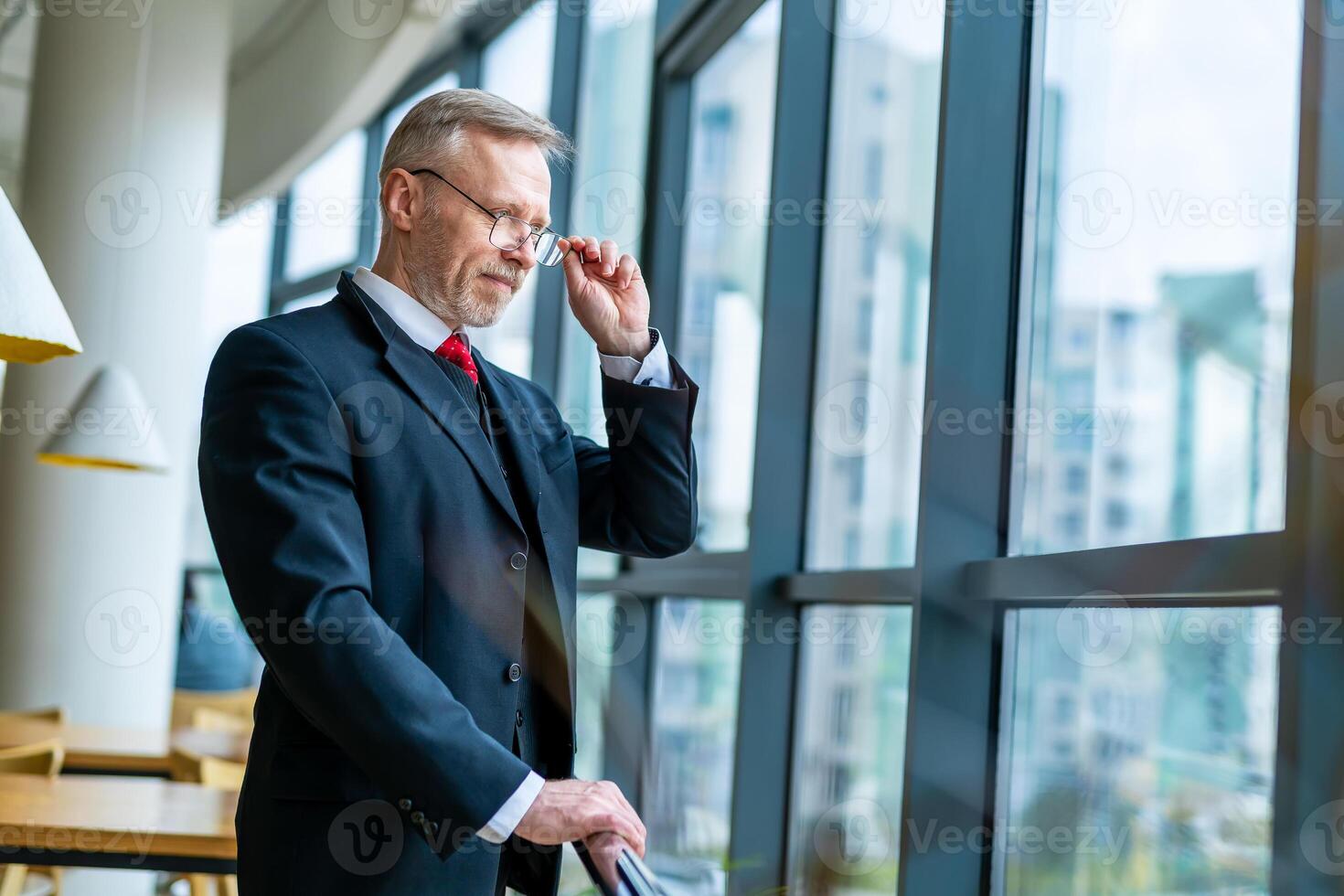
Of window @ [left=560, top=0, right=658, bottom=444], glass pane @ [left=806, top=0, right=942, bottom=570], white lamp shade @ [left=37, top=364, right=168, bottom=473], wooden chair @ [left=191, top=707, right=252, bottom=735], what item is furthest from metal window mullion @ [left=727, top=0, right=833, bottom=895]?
wooden chair @ [left=191, top=707, right=252, bottom=735]

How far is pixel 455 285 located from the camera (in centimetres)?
185

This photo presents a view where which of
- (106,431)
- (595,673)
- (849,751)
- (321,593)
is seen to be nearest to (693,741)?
(595,673)

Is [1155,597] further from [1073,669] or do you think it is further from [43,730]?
[43,730]

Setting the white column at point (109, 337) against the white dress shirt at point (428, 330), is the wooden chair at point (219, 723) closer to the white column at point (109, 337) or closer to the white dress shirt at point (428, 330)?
the white column at point (109, 337)

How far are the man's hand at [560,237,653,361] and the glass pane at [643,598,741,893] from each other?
1697 mm

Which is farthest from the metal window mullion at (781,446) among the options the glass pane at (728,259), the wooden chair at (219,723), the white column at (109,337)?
the white column at (109,337)

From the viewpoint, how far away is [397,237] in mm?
1907

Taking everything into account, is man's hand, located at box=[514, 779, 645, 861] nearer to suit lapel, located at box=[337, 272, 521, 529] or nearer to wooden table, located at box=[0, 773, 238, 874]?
suit lapel, located at box=[337, 272, 521, 529]

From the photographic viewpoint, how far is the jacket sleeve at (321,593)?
4.80 feet

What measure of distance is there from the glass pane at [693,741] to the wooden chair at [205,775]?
3.88ft

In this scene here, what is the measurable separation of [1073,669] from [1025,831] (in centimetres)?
32

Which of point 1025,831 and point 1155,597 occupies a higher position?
point 1155,597

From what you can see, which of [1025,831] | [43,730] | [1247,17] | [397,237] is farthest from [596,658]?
[1247,17]

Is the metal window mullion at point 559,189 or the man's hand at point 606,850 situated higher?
the metal window mullion at point 559,189
